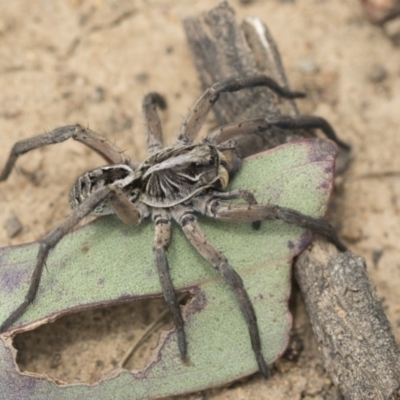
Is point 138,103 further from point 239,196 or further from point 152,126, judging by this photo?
point 239,196

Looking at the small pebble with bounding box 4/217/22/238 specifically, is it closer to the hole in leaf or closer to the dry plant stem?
the hole in leaf

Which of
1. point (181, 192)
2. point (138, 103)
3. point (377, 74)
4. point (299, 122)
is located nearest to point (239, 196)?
point (181, 192)

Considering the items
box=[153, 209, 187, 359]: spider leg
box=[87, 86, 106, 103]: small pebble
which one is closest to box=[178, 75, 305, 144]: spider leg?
box=[153, 209, 187, 359]: spider leg

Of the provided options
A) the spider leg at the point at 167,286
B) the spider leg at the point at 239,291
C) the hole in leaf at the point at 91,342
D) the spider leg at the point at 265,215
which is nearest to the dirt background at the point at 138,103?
the hole in leaf at the point at 91,342

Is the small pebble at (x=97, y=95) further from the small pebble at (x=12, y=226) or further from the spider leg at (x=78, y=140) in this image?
the small pebble at (x=12, y=226)

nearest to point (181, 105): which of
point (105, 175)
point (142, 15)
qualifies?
point (142, 15)

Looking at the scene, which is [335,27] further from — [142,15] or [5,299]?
[5,299]
